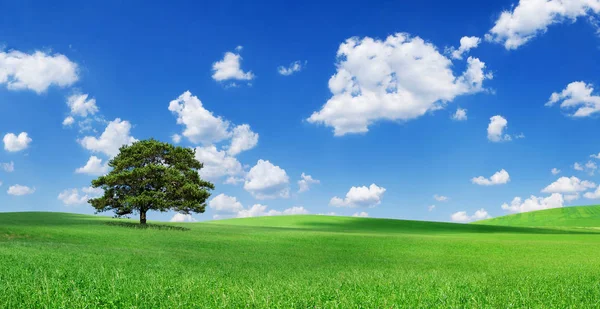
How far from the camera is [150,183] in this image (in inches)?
2127

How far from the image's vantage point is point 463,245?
40.7 meters

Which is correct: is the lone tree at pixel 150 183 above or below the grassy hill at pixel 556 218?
above

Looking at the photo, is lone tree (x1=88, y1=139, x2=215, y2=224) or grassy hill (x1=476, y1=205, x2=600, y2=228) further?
grassy hill (x1=476, y1=205, x2=600, y2=228)

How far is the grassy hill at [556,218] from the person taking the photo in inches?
4985

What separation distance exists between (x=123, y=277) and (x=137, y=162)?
4331 centimetres

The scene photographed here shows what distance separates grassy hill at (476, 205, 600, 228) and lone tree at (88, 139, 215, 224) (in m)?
107

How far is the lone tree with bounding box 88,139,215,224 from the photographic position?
52.4 meters

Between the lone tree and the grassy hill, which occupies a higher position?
the lone tree

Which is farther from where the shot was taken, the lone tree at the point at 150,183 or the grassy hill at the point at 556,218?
the grassy hill at the point at 556,218

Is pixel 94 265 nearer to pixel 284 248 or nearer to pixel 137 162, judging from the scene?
pixel 284 248

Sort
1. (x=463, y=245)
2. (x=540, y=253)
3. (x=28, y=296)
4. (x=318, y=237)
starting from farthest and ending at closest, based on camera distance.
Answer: (x=318, y=237)
(x=463, y=245)
(x=540, y=253)
(x=28, y=296)

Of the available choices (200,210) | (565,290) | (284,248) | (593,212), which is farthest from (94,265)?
(593,212)

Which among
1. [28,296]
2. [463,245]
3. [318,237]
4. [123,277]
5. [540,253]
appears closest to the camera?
[28,296]

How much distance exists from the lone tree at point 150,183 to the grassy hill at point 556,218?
352ft
